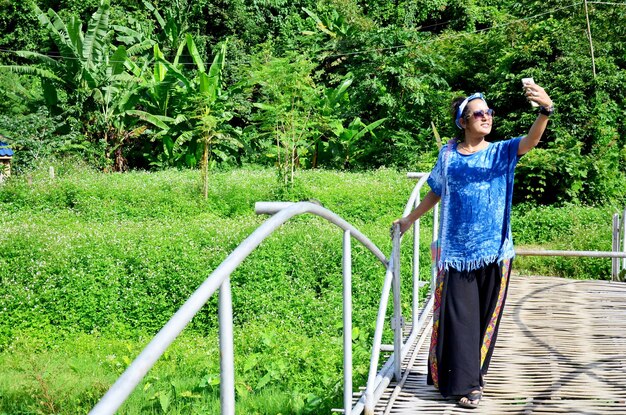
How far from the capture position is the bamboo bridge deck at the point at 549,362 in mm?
2893

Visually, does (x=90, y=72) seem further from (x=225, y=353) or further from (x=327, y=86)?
(x=225, y=353)

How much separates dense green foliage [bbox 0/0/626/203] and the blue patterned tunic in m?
9.44

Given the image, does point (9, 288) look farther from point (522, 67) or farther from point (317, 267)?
point (522, 67)

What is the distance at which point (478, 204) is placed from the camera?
9.48ft

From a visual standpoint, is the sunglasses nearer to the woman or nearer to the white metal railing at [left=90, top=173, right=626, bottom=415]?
the woman

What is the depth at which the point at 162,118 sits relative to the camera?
1594cm

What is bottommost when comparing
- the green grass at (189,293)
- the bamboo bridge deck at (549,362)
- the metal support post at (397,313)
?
the green grass at (189,293)

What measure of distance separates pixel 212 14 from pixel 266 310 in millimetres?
15013

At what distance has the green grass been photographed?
579cm

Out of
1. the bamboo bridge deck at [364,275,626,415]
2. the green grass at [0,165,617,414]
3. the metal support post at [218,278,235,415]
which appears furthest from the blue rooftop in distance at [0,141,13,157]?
the metal support post at [218,278,235,415]

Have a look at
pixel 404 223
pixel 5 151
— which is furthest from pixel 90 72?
pixel 404 223

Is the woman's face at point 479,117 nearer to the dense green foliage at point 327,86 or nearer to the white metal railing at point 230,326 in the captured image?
the white metal railing at point 230,326

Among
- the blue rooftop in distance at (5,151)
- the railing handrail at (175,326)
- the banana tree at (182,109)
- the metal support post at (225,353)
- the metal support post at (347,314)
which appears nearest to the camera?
the railing handrail at (175,326)

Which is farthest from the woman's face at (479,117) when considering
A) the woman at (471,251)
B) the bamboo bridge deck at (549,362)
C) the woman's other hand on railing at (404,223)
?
the bamboo bridge deck at (549,362)
